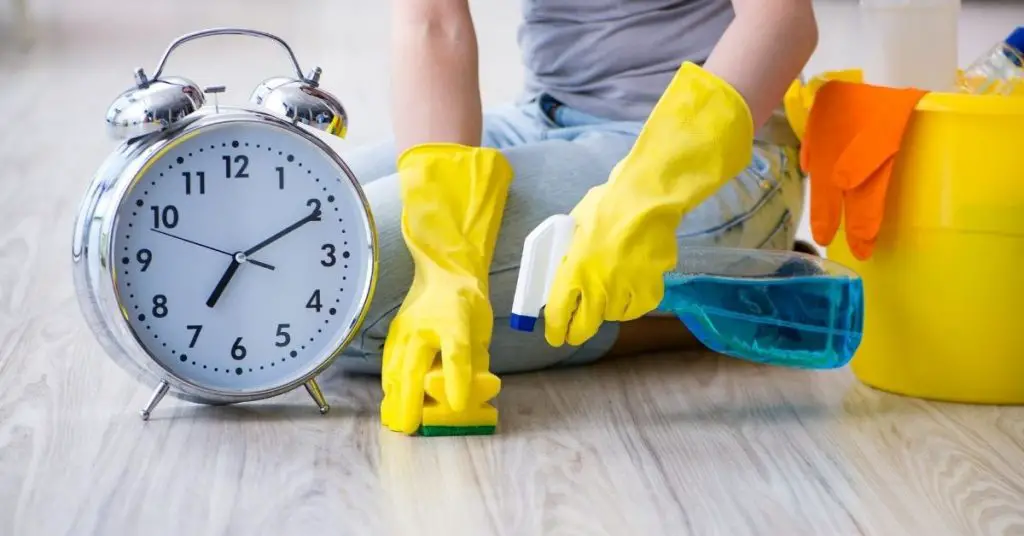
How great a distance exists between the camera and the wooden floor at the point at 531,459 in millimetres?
1120

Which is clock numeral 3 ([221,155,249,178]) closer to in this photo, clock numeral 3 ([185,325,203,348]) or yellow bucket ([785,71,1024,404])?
clock numeral 3 ([185,325,203,348])

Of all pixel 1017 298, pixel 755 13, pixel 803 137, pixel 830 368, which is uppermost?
pixel 755 13

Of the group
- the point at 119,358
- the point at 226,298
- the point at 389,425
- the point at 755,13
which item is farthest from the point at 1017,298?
the point at 119,358

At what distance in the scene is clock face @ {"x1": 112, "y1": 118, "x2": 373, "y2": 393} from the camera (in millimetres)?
1320

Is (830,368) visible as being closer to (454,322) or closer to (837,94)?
(837,94)

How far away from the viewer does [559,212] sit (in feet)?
5.02

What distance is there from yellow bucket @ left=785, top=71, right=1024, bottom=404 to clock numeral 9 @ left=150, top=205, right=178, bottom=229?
2.32 ft

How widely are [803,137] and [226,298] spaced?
65 centimetres

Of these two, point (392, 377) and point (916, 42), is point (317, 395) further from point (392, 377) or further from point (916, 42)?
point (916, 42)

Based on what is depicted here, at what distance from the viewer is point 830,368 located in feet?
4.89

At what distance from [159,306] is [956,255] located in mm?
782

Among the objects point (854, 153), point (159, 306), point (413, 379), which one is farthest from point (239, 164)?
point (854, 153)

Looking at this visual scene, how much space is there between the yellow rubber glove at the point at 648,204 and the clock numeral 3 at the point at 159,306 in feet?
1.20

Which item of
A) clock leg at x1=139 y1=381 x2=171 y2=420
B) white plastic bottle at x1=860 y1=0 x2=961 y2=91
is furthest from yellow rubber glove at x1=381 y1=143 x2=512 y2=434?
white plastic bottle at x1=860 y1=0 x2=961 y2=91
